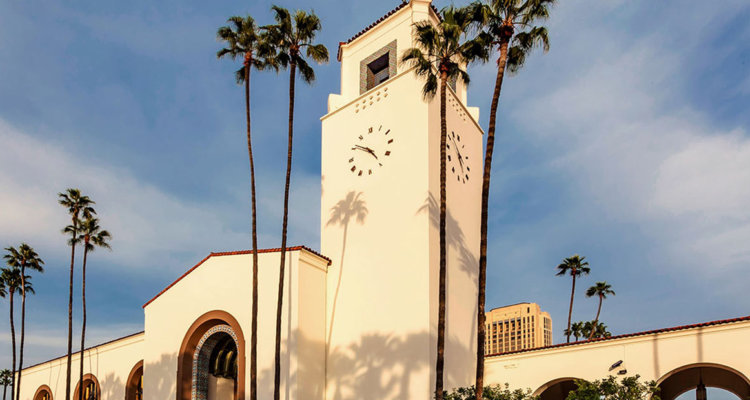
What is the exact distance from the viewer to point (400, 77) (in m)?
24.9

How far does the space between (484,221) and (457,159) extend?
11.0 m

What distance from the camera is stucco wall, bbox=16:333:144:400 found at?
3381 centimetres

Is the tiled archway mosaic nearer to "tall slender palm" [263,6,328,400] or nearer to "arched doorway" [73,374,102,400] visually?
"tall slender palm" [263,6,328,400]

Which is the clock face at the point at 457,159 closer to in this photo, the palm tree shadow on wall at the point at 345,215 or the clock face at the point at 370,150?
the clock face at the point at 370,150

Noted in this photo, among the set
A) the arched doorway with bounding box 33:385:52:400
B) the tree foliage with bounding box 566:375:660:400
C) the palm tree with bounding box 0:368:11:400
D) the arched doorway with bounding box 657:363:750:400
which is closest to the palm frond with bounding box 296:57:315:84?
the tree foliage with bounding box 566:375:660:400

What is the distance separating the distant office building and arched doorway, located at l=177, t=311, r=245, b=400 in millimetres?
88535

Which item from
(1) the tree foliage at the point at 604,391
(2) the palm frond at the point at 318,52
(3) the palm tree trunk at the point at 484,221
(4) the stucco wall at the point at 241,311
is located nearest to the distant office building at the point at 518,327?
(4) the stucco wall at the point at 241,311

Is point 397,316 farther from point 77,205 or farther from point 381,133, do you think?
point 77,205

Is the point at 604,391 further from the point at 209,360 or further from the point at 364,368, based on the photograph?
the point at 209,360

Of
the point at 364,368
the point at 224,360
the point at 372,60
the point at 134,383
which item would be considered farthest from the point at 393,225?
the point at 134,383

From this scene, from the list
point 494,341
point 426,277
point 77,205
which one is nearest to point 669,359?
point 426,277

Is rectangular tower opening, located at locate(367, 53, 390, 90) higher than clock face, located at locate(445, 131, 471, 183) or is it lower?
higher

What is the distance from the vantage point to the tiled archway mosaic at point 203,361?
2475cm

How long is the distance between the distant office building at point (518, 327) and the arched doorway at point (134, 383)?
275ft
